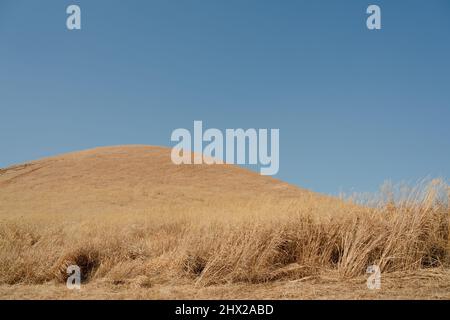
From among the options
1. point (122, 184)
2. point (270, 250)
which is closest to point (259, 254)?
point (270, 250)

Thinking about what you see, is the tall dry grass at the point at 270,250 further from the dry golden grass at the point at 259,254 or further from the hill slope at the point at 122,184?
the hill slope at the point at 122,184

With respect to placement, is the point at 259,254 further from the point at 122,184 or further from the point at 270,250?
the point at 122,184

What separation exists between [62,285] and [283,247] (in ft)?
15.4

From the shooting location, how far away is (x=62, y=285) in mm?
8445

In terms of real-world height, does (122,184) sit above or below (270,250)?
below

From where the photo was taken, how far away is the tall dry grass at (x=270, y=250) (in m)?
8.32

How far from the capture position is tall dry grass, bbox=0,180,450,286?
832 centimetres

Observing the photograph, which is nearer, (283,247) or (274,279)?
(274,279)

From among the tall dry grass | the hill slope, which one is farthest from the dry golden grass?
the hill slope

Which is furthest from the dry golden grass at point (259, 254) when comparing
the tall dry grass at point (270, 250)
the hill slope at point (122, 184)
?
the hill slope at point (122, 184)

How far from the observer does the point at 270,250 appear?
28.4 feet
